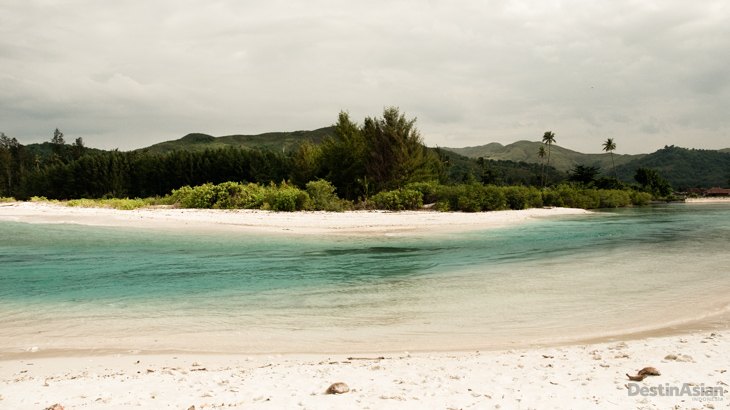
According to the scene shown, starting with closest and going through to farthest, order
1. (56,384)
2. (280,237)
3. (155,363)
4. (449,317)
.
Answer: (56,384) → (155,363) → (449,317) → (280,237)

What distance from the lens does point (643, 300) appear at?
701 centimetres

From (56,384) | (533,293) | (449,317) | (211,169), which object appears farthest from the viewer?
(211,169)

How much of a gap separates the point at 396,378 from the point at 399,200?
23733 millimetres

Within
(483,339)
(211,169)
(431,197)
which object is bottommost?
(483,339)

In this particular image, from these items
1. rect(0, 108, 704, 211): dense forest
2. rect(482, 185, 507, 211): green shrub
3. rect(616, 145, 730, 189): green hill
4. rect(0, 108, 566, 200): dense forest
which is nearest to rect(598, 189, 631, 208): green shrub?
rect(0, 108, 704, 211): dense forest

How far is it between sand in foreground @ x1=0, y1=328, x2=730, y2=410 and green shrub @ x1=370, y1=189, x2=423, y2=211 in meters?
22.6

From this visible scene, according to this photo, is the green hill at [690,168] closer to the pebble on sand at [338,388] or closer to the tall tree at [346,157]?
the tall tree at [346,157]

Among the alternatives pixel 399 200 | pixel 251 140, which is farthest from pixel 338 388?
pixel 251 140

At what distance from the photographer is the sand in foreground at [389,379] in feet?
10.5

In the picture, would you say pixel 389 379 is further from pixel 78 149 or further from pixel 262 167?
pixel 78 149

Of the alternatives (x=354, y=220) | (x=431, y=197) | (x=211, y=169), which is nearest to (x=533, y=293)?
(x=354, y=220)

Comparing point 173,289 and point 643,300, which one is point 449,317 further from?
point 173,289

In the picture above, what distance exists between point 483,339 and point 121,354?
423cm

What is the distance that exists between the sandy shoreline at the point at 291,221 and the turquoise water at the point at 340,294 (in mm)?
4661
